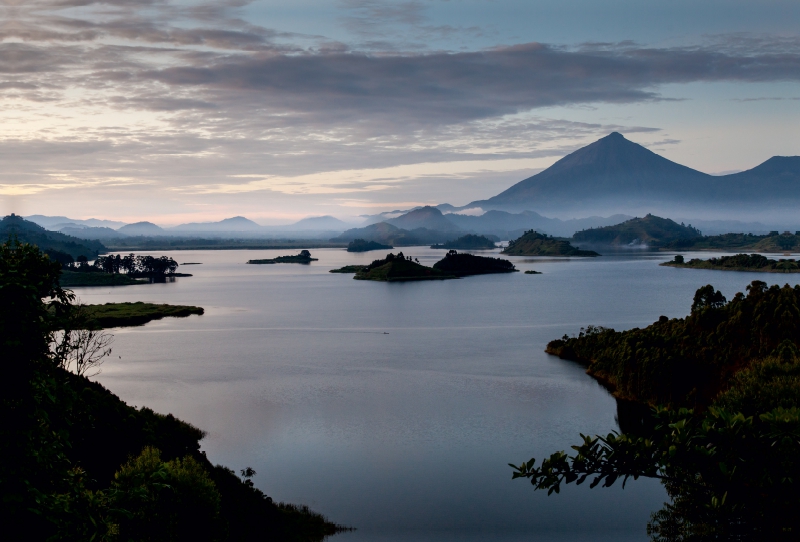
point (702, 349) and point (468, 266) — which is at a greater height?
point (468, 266)

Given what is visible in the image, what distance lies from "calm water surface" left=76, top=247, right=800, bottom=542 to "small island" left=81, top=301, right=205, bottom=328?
3278 mm

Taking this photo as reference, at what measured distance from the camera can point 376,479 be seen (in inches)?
1207

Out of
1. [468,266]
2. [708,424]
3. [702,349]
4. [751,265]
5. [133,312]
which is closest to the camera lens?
[708,424]

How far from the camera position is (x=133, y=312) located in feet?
307

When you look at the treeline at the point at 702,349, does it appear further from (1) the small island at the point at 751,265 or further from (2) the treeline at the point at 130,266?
(2) the treeline at the point at 130,266

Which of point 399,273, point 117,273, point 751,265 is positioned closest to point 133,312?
point 399,273

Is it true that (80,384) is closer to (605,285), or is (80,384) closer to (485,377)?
(485,377)

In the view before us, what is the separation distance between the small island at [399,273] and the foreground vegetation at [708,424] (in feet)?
340

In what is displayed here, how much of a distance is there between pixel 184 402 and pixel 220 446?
1148cm

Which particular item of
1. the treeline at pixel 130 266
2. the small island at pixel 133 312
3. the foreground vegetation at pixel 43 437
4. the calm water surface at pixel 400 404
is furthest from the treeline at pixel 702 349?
the treeline at pixel 130 266

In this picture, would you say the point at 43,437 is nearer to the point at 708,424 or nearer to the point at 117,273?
the point at 708,424

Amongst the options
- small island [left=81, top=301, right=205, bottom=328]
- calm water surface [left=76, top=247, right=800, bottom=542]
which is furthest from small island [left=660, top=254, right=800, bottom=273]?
small island [left=81, top=301, right=205, bottom=328]

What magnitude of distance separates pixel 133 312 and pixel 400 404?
202 feet

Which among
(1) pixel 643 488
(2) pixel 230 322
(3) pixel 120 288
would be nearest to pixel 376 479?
(1) pixel 643 488
